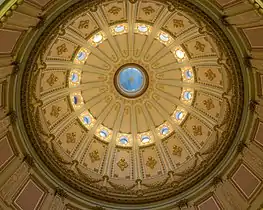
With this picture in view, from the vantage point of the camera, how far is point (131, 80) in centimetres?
2753

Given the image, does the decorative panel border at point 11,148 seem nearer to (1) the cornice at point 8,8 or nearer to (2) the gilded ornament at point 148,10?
(1) the cornice at point 8,8

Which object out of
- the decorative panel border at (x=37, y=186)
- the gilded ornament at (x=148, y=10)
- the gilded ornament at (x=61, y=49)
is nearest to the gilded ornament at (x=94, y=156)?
the decorative panel border at (x=37, y=186)

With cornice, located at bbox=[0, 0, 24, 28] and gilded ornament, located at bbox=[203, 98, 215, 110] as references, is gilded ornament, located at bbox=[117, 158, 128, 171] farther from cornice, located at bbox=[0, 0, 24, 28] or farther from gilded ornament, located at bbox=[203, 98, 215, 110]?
cornice, located at bbox=[0, 0, 24, 28]

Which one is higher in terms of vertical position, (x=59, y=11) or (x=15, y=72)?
(x=59, y=11)

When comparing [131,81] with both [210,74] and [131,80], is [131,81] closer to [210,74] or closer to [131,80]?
[131,80]

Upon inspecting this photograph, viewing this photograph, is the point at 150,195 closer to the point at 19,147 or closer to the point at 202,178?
the point at 202,178

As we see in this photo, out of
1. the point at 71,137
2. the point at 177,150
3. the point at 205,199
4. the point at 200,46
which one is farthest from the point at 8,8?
the point at 177,150

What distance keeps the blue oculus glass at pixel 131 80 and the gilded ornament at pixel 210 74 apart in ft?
17.7

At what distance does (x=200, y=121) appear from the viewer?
2447 cm

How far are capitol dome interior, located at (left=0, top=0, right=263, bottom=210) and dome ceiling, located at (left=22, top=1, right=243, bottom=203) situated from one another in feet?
0.26

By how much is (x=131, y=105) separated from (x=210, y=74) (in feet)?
22.1

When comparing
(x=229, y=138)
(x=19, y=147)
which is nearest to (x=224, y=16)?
(x=229, y=138)

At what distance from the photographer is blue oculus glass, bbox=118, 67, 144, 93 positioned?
2725cm

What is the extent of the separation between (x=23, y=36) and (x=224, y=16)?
30.4 ft
